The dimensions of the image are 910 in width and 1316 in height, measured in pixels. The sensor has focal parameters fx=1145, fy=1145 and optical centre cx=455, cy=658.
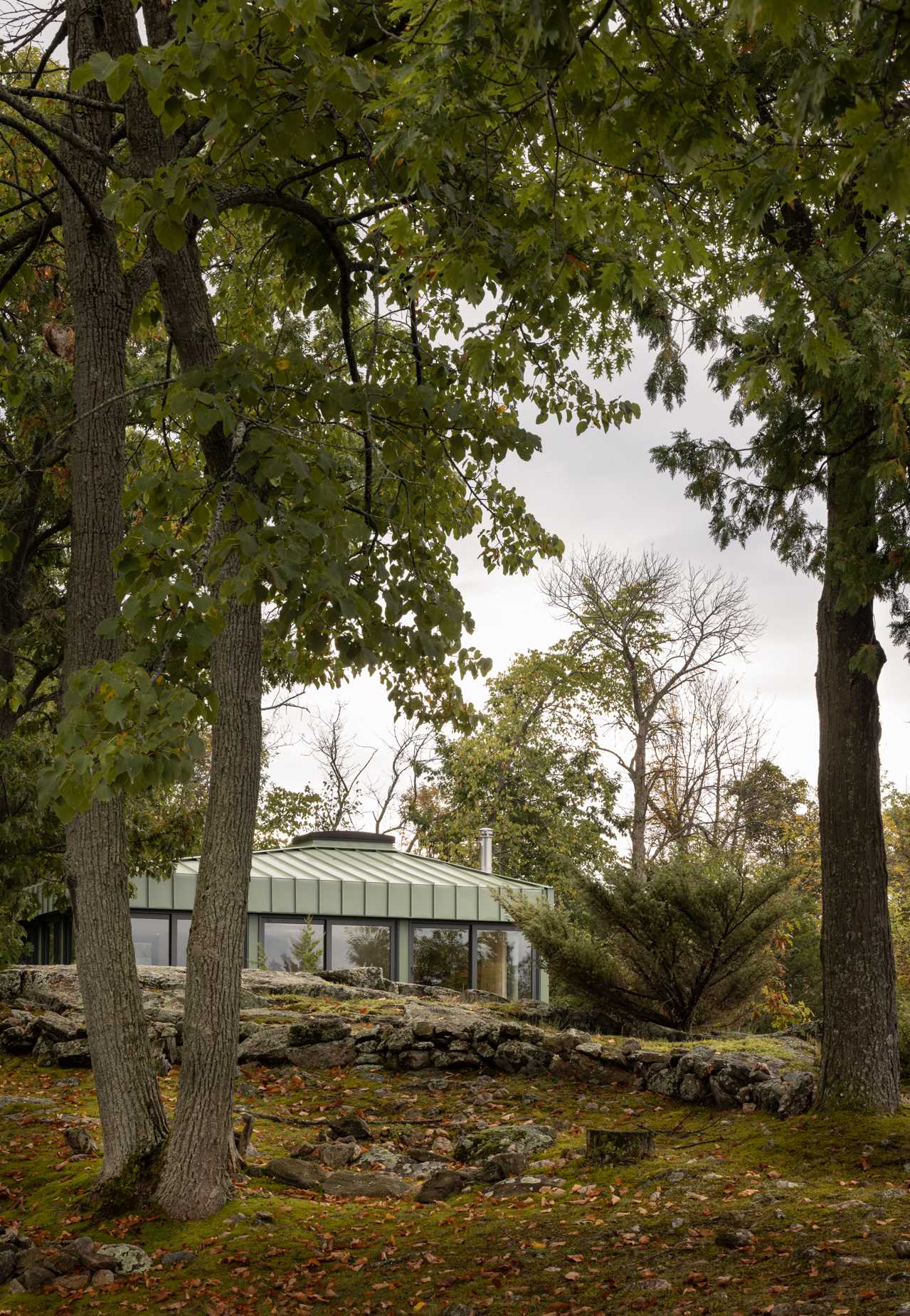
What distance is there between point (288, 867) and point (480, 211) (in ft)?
55.8

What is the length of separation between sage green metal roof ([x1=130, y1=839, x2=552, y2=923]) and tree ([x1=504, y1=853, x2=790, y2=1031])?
6486 mm

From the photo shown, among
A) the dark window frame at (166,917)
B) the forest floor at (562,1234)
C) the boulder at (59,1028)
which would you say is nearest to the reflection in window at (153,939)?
the dark window frame at (166,917)

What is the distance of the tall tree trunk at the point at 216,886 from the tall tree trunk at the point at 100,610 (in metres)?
0.29

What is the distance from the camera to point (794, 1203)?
5.78 meters

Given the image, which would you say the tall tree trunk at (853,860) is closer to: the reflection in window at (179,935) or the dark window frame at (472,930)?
the dark window frame at (472,930)

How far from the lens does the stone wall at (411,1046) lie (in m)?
9.40

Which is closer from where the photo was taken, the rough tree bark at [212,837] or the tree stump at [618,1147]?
the rough tree bark at [212,837]

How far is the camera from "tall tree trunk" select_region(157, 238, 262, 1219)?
5.92 meters

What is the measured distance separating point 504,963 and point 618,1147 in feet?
48.7

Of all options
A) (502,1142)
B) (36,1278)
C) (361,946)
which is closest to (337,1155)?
(502,1142)

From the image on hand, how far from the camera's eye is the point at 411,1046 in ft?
35.5

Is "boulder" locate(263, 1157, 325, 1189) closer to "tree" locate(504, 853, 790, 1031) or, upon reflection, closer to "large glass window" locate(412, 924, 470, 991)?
"tree" locate(504, 853, 790, 1031)

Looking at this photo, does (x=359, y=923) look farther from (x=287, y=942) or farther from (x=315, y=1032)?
(x=315, y=1032)

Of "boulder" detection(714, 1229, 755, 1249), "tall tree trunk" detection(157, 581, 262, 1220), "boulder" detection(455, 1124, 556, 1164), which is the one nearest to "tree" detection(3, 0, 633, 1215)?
"tall tree trunk" detection(157, 581, 262, 1220)
